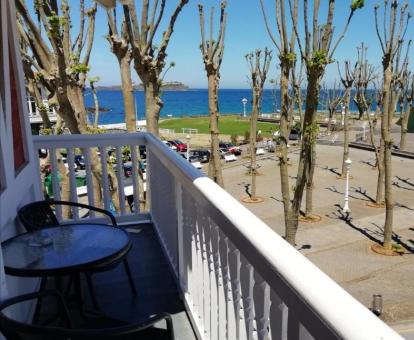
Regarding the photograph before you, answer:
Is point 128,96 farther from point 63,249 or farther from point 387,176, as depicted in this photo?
point 387,176

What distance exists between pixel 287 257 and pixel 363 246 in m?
12.6

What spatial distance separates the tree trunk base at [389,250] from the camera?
11.8 meters

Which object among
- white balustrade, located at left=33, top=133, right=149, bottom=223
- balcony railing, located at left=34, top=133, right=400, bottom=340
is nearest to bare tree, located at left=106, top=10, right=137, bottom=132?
white balustrade, located at left=33, top=133, right=149, bottom=223

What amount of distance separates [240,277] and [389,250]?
39.1 feet

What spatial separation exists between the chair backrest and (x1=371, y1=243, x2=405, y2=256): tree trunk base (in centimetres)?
1119

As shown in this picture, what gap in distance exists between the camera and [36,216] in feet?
8.60

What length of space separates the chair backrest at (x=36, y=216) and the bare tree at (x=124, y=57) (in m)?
4.16

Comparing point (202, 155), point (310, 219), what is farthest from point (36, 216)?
point (202, 155)

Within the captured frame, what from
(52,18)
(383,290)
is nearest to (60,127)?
(52,18)

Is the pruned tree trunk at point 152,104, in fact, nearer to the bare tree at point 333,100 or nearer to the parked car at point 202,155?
the bare tree at point 333,100

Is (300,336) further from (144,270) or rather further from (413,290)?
(413,290)

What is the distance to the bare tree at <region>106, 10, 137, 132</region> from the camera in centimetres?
655

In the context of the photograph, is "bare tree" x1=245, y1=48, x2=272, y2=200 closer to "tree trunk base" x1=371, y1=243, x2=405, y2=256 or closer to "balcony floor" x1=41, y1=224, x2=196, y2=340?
"tree trunk base" x1=371, y1=243, x2=405, y2=256

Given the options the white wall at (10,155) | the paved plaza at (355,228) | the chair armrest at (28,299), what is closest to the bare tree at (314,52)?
the paved plaza at (355,228)
